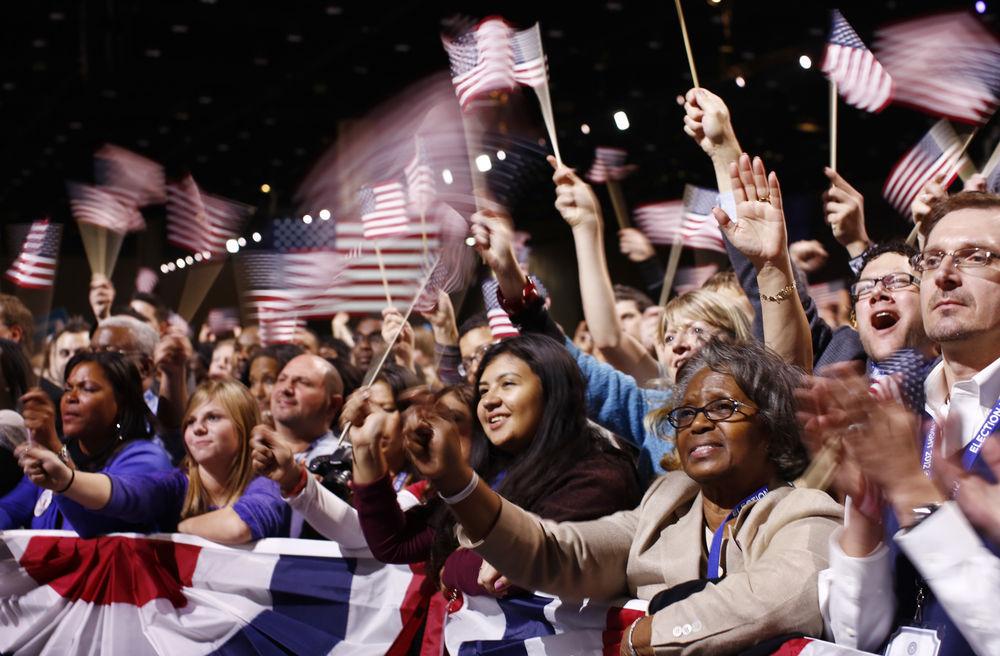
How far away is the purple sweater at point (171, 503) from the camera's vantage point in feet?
11.7

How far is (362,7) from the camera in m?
10.9

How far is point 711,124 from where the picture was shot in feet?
9.98

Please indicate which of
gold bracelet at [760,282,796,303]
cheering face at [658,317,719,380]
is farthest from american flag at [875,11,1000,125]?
gold bracelet at [760,282,796,303]

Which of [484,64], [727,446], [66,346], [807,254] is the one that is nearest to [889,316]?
[727,446]

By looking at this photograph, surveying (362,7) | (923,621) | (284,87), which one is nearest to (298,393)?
(923,621)

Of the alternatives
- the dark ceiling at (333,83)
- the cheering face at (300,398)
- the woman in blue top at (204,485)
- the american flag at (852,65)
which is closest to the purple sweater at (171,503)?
the woman in blue top at (204,485)

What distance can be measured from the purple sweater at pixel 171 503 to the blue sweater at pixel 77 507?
0.16 ft

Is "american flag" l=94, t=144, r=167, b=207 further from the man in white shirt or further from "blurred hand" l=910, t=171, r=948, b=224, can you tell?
the man in white shirt

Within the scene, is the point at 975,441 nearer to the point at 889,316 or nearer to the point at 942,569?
the point at 942,569

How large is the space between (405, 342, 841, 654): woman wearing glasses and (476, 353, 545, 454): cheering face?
44 centimetres

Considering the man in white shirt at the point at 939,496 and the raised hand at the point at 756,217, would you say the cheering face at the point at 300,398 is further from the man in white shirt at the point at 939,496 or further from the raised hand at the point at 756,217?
the man in white shirt at the point at 939,496

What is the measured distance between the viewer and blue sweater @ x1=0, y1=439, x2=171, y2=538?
143 inches

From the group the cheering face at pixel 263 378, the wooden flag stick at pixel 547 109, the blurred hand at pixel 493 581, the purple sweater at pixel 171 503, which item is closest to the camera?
the blurred hand at pixel 493 581

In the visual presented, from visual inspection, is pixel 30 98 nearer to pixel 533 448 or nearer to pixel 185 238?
pixel 185 238
